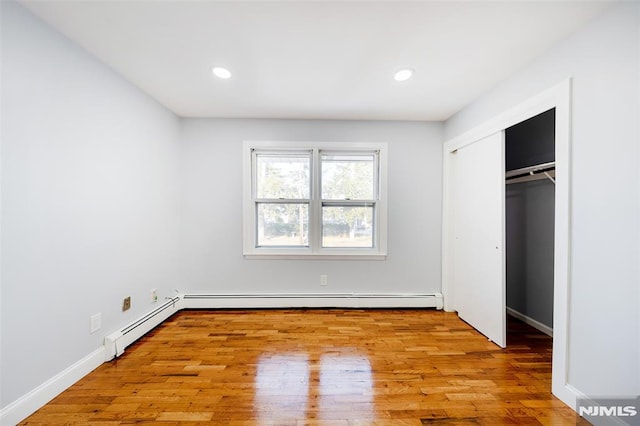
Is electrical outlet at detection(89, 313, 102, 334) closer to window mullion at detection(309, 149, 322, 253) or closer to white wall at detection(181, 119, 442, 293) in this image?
white wall at detection(181, 119, 442, 293)

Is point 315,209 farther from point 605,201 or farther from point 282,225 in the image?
point 605,201

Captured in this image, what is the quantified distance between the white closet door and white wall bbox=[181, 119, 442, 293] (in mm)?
300

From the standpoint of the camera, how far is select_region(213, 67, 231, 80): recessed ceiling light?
203 centimetres

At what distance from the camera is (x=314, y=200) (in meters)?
3.16

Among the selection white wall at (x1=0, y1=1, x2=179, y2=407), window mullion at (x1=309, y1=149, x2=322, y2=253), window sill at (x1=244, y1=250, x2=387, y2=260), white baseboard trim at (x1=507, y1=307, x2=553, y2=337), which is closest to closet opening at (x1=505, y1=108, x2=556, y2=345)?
white baseboard trim at (x1=507, y1=307, x2=553, y2=337)

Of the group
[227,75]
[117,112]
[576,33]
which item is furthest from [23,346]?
[576,33]

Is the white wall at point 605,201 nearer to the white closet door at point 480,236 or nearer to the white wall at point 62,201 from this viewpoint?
the white closet door at point 480,236

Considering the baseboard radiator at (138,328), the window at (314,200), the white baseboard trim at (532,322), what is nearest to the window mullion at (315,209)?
the window at (314,200)

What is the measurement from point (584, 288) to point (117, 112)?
358 cm

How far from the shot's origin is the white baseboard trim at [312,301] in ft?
10.2

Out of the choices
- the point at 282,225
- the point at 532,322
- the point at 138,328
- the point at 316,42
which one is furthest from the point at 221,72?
the point at 532,322

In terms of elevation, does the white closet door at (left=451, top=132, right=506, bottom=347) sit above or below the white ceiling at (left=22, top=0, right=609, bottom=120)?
below

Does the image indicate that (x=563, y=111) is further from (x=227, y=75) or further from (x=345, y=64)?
(x=227, y=75)

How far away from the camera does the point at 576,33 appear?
5.08ft
